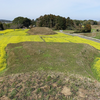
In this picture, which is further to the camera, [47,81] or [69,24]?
[69,24]

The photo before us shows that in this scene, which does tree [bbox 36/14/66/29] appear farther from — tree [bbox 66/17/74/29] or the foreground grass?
the foreground grass

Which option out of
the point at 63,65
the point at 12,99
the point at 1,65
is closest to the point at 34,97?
the point at 12,99

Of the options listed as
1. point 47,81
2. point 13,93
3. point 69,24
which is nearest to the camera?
point 13,93

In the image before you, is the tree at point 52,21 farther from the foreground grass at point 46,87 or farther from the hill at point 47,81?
the foreground grass at point 46,87

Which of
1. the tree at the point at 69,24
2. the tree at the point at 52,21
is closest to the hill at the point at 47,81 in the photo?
the tree at the point at 52,21

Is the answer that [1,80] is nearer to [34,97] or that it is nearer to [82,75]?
[34,97]

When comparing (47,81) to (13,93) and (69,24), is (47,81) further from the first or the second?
(69,24)

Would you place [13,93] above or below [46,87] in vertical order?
above

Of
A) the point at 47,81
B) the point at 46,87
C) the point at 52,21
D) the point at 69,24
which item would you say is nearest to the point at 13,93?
the point at 46,87
